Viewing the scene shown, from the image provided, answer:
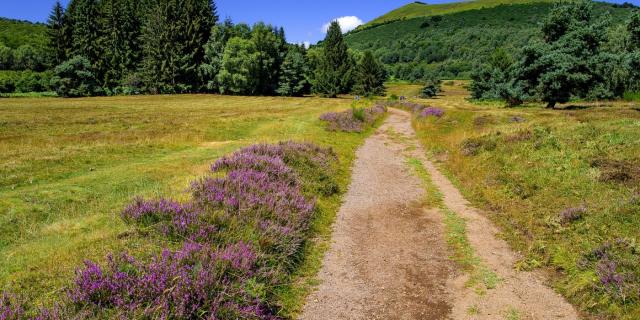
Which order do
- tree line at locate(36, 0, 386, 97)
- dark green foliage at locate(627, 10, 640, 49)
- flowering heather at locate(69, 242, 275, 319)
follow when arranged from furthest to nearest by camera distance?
tree line at locate(36, 0, 386, 97) → dark green foliage at locate(627, 10, 640, 49) → flowering heather at locate(69, 242, 275, 319)

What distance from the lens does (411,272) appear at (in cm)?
733

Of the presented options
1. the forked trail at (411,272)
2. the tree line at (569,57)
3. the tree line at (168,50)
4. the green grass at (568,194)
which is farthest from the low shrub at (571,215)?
the tree line at (168,50)

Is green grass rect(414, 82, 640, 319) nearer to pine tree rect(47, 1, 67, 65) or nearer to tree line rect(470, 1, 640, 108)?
tree line rect(470, 1, 640, 108)

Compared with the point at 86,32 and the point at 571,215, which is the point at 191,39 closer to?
the point at 86,32

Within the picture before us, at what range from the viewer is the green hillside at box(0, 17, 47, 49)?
136875 mm

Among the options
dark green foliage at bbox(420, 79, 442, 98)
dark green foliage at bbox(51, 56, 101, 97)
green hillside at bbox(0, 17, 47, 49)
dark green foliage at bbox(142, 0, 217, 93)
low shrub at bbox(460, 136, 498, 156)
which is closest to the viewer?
low shrub at bbox(460, 136, 498, 156)

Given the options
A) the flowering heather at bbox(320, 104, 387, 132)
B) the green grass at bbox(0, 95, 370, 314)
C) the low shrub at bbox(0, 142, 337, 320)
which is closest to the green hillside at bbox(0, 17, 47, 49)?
the green grass at bbox(0, 95, 370, 314)

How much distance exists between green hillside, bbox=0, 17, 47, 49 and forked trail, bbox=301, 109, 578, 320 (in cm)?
14286

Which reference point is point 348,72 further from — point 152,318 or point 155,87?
point 152,318

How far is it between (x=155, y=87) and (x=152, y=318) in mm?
89555

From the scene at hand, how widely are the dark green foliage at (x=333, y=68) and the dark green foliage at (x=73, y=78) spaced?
5141cm

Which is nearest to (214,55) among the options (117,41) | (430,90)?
(117,41)

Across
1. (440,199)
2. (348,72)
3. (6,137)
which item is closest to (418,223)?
(440,199)

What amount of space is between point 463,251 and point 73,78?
86.2 m
